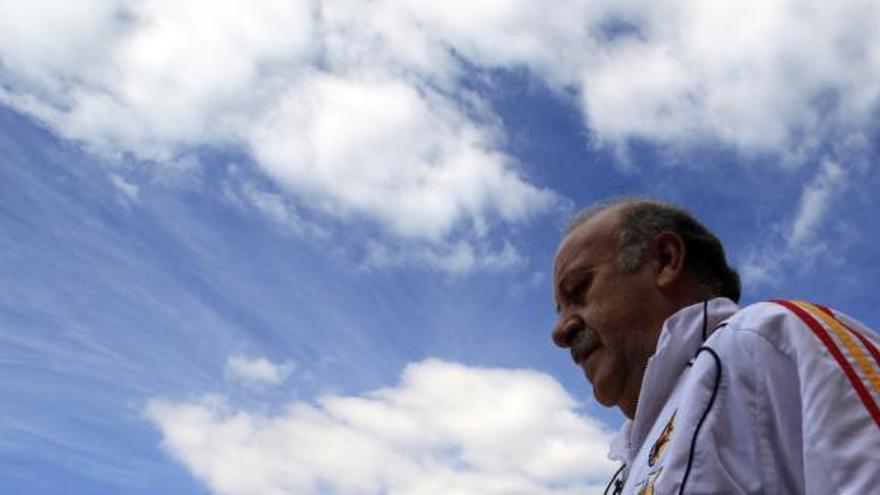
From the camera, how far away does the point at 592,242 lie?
4.48 m

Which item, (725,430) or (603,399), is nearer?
(725,430)

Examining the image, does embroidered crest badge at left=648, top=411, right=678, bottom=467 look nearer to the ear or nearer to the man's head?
the man's head

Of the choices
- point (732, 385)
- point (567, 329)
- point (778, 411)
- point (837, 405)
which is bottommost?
point (837, 405)

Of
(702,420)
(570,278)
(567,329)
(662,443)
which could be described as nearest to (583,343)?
(567,329)

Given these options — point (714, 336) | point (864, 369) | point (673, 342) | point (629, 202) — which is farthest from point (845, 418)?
point (629, 202)

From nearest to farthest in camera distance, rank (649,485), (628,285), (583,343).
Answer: (649,485), (628,285), (583,343)

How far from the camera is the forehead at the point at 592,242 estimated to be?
14.4 ft

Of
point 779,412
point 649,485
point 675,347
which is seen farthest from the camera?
point 675,347

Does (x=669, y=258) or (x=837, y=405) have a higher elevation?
(x=669, y=258)

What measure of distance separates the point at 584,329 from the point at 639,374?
0.38m

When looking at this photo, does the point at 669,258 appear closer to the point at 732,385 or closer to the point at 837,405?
the point at 732,385

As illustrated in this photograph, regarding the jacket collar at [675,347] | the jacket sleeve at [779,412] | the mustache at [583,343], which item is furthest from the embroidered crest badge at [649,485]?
the mustache at [583,343]

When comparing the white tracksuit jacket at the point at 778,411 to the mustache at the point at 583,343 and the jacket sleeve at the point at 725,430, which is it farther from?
the mustache at the point at 583,343

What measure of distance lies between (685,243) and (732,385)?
1.74 metres
